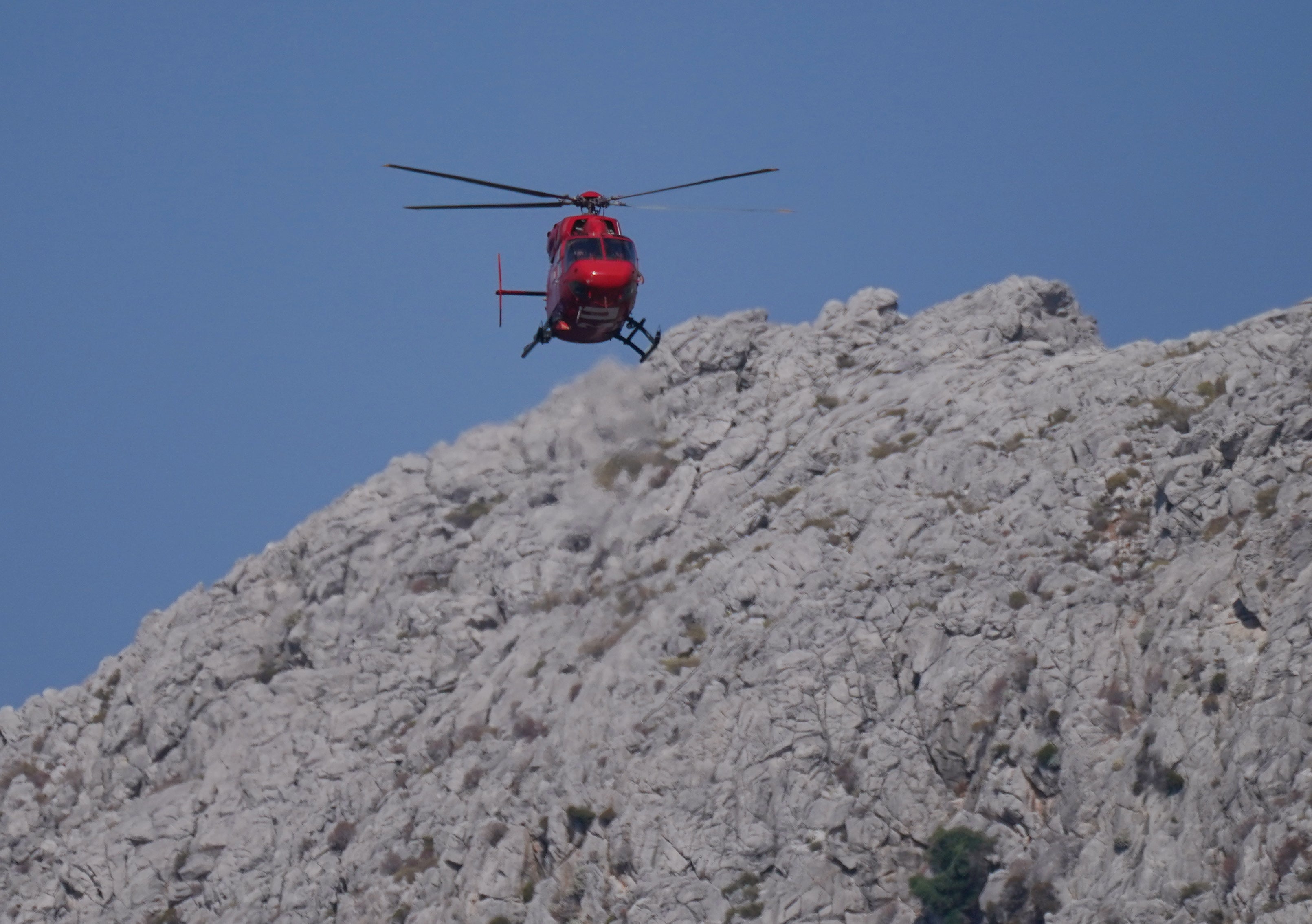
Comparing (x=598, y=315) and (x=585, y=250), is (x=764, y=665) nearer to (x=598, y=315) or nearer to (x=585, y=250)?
(x=598, y=315)

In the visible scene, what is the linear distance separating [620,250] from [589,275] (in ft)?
4.04

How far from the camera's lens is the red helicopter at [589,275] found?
150 ft

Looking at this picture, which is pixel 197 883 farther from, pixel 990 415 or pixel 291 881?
pixel 990 415

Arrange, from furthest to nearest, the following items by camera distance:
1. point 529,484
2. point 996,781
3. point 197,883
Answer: point 529,484, point 197,883, point 996,781

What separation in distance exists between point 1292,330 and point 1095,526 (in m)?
11.2

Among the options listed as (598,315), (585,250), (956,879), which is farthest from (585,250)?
(956,879)

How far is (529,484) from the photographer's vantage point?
8506cm

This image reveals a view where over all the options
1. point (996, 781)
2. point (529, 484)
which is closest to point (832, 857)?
point (996, 781)

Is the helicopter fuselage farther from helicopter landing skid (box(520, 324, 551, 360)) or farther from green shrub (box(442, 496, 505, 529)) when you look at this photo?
green shrub (box(442, 496, 505, 529))

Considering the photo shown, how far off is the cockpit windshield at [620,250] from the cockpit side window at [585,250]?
13 centimetres

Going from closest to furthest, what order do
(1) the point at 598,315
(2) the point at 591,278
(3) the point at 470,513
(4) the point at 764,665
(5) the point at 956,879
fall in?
1. (2) the point at 591,278
2. (1) the point at 598,315
3. (5) the point at 956,879
4. (4) the point at 764,665
5. (3) the point at 470,513

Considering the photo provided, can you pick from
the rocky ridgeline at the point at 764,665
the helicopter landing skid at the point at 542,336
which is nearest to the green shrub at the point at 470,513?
the rocky ridgeline at the point at 764,665

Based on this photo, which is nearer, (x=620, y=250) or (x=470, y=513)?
(x=620, y=250)

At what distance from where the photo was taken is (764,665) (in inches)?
2468
